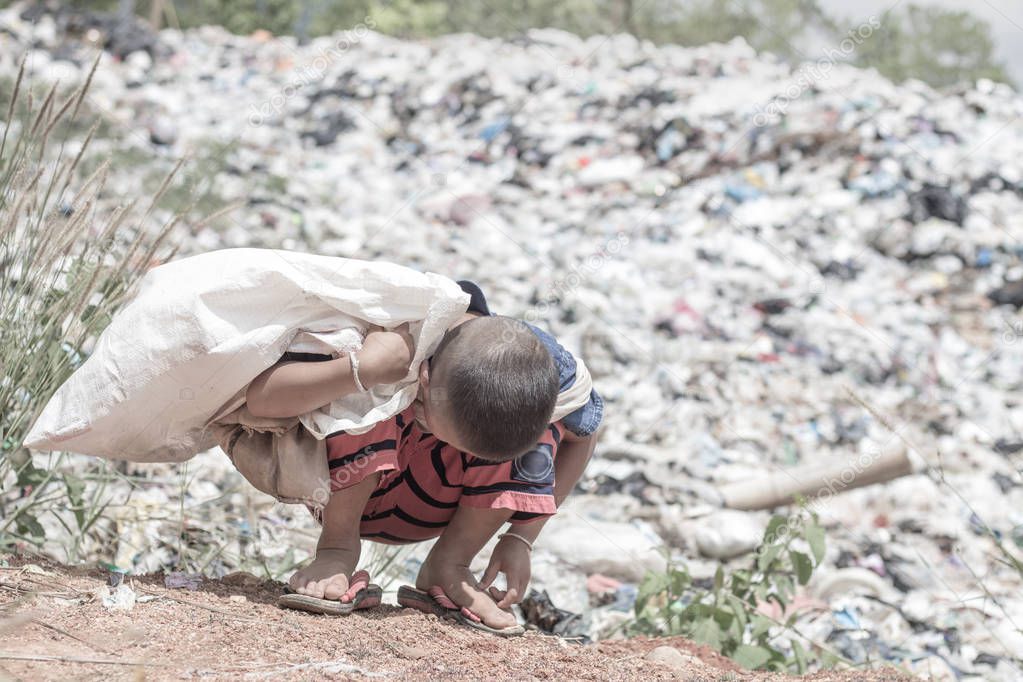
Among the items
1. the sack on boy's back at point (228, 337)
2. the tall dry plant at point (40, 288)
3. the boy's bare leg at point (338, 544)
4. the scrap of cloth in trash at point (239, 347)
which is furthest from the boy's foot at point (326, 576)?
the tall dry plant at point (40, 288)

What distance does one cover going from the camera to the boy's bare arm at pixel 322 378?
1.61 metres

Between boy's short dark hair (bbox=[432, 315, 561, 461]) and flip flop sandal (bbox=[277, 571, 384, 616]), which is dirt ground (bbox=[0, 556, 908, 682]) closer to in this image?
Answer: flip flop sandal (bbox=[277, 571, 384, 616])

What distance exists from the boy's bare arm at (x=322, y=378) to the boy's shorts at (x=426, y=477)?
0.34 feet

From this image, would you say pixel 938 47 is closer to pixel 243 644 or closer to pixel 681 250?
pixel 681 250

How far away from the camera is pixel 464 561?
1.86 m

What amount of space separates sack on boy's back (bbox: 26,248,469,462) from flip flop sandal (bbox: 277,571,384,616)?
0.82ft

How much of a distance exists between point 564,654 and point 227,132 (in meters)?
6.19

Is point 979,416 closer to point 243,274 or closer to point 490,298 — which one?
point 490,298

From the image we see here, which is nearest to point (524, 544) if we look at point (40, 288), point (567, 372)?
point (567, 372)

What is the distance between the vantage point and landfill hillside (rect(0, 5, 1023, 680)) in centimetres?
292

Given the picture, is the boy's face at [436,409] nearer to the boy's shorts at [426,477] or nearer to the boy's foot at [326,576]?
the boy's shorts at [426,477]

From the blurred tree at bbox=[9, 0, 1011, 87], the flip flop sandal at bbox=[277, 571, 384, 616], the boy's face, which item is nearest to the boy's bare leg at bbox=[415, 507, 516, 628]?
the flip flop sandal at bbox=[277, 571, 384, 616]

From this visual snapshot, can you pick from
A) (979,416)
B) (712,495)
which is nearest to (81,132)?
(712,495)

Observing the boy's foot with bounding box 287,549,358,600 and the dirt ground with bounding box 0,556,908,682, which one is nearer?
the dirt ground with bounding box 0,556,908,682
